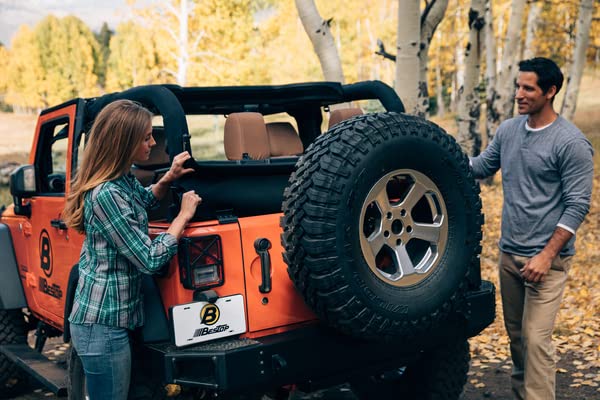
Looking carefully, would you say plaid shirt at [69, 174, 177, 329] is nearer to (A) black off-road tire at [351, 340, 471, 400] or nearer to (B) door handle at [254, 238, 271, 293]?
(B) door handle at [254, 238, 271, 293]

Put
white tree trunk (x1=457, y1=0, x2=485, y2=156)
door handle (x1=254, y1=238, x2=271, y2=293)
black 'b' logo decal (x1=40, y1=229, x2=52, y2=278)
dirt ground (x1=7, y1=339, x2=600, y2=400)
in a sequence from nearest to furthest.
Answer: door handle (x1=254, y1=238, x2=271, y2=293), black 'b' logo decal (x1=40, y1=229, x2=52, y2=278), dirt ground (x1=7, y1=339, x2=600, y2=400), white tree trunk (x1=457, y1=0, x2=485, y2=156)

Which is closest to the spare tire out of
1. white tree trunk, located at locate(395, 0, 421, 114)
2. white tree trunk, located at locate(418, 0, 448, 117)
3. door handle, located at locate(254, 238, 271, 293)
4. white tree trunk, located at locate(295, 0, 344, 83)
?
door handle, located at locate(254, 238, 271, 293)

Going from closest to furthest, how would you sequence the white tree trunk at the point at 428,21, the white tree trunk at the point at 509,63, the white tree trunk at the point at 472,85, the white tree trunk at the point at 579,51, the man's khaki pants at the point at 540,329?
the man's khaki pants at the point at 540,329, the white tree trunk at the point at 428,21, the white tree trunk at the point at 472,85, the white tree trunk at the point at 509,63, the white tree trunk at the point at 579,51

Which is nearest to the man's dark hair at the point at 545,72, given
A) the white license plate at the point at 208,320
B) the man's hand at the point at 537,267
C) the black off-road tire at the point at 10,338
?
the man's hand at the point at 537,267

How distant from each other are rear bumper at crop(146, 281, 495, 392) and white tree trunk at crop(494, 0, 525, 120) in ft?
39.5

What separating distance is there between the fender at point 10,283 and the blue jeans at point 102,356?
2.52 metres

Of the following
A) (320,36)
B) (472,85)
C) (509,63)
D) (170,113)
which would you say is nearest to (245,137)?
(170,113)

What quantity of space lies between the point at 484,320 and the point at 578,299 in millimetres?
4746

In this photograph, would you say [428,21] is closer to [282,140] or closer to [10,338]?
[282,140]

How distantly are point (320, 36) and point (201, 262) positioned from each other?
6487 millimetres

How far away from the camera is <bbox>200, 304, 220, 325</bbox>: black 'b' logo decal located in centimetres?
306

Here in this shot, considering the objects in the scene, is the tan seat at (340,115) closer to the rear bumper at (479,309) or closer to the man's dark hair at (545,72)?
the man's dark hair at (545,72)

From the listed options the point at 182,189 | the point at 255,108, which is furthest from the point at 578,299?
the point at 182,189

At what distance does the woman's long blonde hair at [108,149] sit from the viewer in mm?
2867
